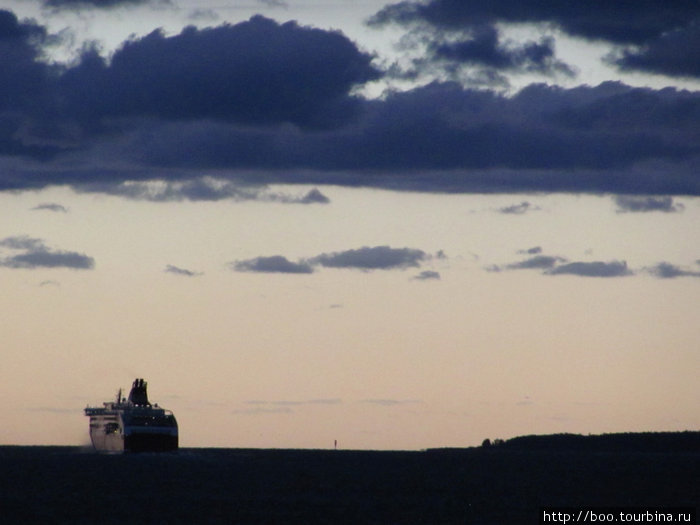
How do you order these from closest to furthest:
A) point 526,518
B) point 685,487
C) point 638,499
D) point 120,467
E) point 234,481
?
point 526,518, point 638,499, point 685,487, point 234,481, point 120,467

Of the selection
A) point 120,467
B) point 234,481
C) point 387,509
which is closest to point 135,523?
point 387,509

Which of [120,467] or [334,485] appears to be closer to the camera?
[334,485]

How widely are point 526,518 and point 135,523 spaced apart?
29.7 meters

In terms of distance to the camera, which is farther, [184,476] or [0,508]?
[184,476]

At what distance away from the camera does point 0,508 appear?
4584 inches

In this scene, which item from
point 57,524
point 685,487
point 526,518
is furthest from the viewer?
point 685,487

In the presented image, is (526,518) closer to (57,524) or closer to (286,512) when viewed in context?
(286,512)

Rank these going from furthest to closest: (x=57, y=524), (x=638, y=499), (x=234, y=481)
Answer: (x=234, y=481) → (x=638, y=499) → (x=57, y=524)

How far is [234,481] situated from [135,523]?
6048cm

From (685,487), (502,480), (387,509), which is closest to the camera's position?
(387,509)

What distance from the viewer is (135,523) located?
104 metres

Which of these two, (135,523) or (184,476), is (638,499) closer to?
(135,523)

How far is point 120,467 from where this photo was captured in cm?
19675

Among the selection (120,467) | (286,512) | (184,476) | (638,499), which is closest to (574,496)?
(638,499)
